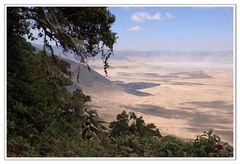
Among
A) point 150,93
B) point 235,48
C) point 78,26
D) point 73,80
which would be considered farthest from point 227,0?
point 73,80

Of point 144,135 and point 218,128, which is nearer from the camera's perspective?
point 218,128

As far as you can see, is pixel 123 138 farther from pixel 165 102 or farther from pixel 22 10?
pixel 22 10

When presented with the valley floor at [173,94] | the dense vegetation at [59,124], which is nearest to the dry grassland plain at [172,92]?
the valley floor at [173,94]

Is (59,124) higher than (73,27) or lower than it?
lower

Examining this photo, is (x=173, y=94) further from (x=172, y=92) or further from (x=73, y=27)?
(x=73, y=27)

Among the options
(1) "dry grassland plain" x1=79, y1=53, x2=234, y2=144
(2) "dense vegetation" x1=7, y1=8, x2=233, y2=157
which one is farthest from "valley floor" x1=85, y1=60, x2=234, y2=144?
(2) "dense vegetation" x1=7, y1=8, x2=233, y2=157

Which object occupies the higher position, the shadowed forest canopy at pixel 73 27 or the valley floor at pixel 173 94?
the shadowed forest canopy at pixel 73 27

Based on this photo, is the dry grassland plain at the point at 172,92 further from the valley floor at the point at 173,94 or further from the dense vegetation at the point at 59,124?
the dense vegetation at the point at 59,124

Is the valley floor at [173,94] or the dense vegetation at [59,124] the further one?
the valley floor at [173,94]

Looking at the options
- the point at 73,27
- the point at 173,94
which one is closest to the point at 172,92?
the point at 173,94
